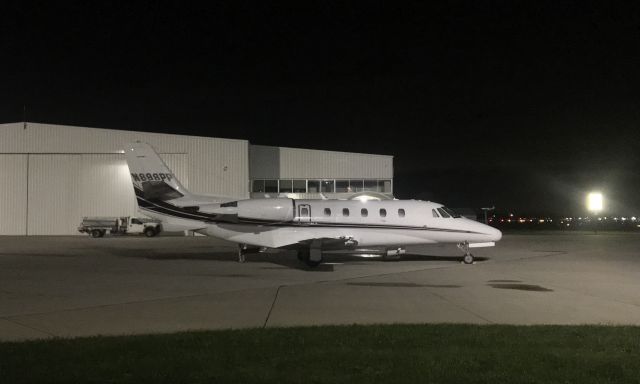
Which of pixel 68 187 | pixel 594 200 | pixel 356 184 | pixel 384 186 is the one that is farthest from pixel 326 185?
pixel 594 200

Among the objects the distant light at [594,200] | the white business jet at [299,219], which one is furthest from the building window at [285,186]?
the distant light at [594,200]

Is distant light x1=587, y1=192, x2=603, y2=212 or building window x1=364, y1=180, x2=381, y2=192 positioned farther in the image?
distant light x1=587, y1=192, x2=603, y2=212

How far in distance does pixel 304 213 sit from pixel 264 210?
5.26 feet

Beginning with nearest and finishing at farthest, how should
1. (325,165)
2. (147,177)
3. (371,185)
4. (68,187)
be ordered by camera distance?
(147,177) → (68,187) → (325,165) → (371,185)

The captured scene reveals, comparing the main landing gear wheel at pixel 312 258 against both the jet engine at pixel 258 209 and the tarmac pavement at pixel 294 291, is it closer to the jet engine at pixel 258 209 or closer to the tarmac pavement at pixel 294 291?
the tarmac pavement at pixel 294 291

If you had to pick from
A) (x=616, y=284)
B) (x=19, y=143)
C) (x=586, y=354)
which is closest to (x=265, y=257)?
(x=616, y=284)

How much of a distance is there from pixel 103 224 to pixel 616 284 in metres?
34.2

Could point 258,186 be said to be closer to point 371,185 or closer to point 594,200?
point 371,185

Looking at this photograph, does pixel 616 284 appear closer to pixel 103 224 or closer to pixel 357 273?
pixel 357 273

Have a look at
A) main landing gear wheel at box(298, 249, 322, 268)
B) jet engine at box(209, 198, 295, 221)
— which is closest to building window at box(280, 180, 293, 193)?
jet engine at box(209, 198, 295, 221)

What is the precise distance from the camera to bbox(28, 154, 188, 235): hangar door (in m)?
42.8

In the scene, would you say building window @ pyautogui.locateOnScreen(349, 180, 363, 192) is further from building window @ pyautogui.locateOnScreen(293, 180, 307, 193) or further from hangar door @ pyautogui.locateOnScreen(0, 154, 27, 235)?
hangar door @ pyautogui.locateOnScreen(0, 154, 27, 235)

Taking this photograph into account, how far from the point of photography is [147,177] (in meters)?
22.8

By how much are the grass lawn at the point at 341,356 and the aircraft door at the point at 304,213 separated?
495 inches
